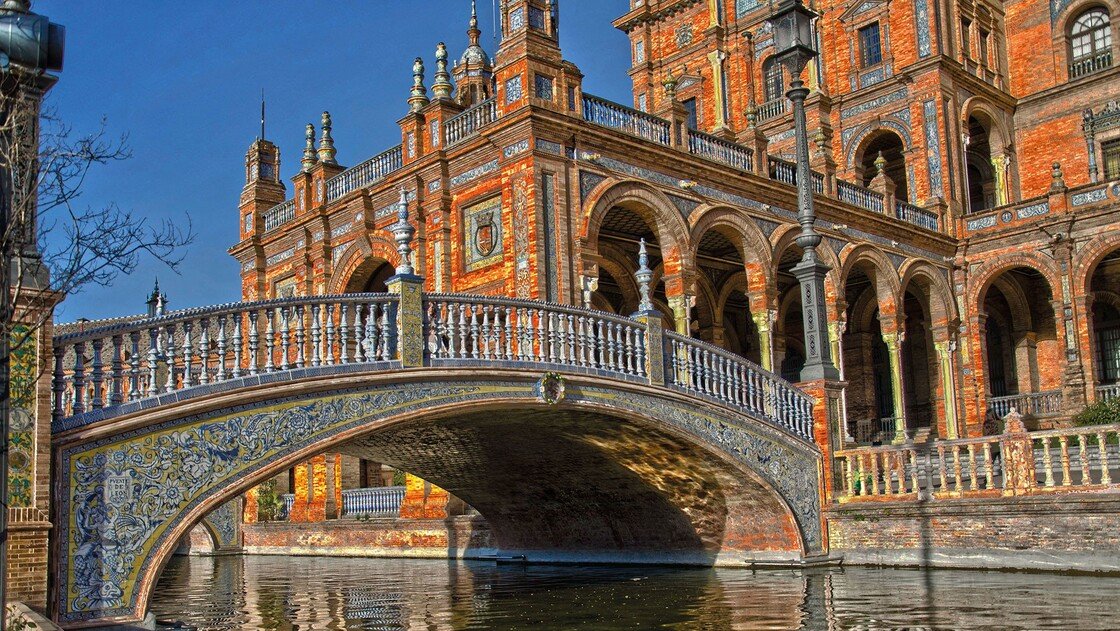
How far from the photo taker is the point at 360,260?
972 inches

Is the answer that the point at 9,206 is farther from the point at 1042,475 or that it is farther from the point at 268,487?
the point at 268,487

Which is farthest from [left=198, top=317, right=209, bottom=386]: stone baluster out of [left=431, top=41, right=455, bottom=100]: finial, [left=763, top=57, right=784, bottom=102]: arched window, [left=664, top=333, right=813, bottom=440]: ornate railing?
[left=763, top=57, right=784, bottom=102]: arched window

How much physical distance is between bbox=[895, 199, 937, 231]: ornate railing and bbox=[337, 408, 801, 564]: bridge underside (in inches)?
589

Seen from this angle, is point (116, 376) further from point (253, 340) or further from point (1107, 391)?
point (1107, 391)

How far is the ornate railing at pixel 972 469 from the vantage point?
13461 millimetres

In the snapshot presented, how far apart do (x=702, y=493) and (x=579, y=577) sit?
2056 mm

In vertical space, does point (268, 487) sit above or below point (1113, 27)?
below

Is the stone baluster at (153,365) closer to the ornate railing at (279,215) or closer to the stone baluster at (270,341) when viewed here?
the stone baluster at (270,341)

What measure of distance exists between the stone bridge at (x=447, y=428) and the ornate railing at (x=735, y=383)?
1.3 inches

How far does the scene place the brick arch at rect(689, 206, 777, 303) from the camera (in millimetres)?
23312

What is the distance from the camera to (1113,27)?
1277 inches

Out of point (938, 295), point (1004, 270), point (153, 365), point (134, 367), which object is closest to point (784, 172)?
point (938, 295)

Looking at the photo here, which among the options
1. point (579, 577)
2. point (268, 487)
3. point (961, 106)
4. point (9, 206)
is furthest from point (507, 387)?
point (961, 106)

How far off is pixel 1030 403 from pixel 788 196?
11.0 m
